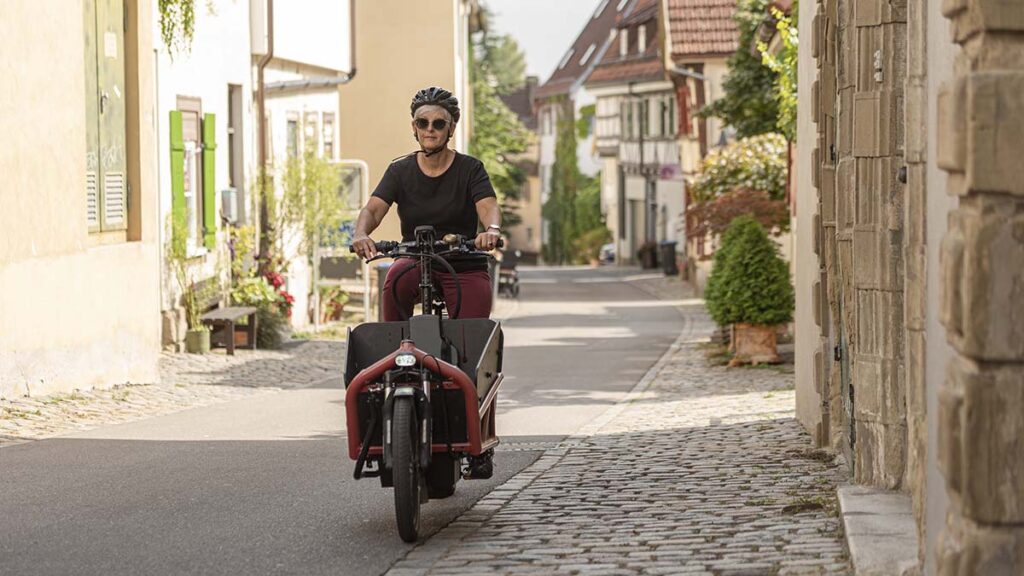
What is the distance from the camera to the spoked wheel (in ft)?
22.2

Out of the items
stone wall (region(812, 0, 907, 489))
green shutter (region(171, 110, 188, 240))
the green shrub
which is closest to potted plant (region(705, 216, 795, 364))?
the green shrub

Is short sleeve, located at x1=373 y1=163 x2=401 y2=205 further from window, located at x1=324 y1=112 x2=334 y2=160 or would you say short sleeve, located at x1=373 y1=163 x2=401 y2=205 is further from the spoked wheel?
window, located at x1=324 y1=112 x2=334 y2=160

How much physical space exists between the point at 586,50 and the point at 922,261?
81.9m

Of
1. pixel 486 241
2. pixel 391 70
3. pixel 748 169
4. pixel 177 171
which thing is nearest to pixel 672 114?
pixel 391 70

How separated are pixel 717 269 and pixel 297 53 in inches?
412

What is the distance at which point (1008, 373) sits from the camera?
4.20 metres

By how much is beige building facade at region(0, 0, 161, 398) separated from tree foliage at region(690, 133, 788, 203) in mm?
15536

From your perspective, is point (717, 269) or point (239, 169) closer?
point (717, 269)

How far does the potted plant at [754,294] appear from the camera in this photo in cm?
1834

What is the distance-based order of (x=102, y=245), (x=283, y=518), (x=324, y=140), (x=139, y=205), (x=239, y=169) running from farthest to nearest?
(x=324, y=140)
(x=239, y=169)
(x=139, y=205)
(x=102, y=245)
(x=283, y=518)

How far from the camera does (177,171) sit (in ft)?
64.7

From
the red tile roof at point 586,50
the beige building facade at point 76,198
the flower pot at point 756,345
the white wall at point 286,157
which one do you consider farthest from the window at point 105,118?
the red tile roof at point 586,50

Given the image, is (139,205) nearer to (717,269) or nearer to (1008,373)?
(717,269)

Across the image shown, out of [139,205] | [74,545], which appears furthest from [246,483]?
[139,205]
